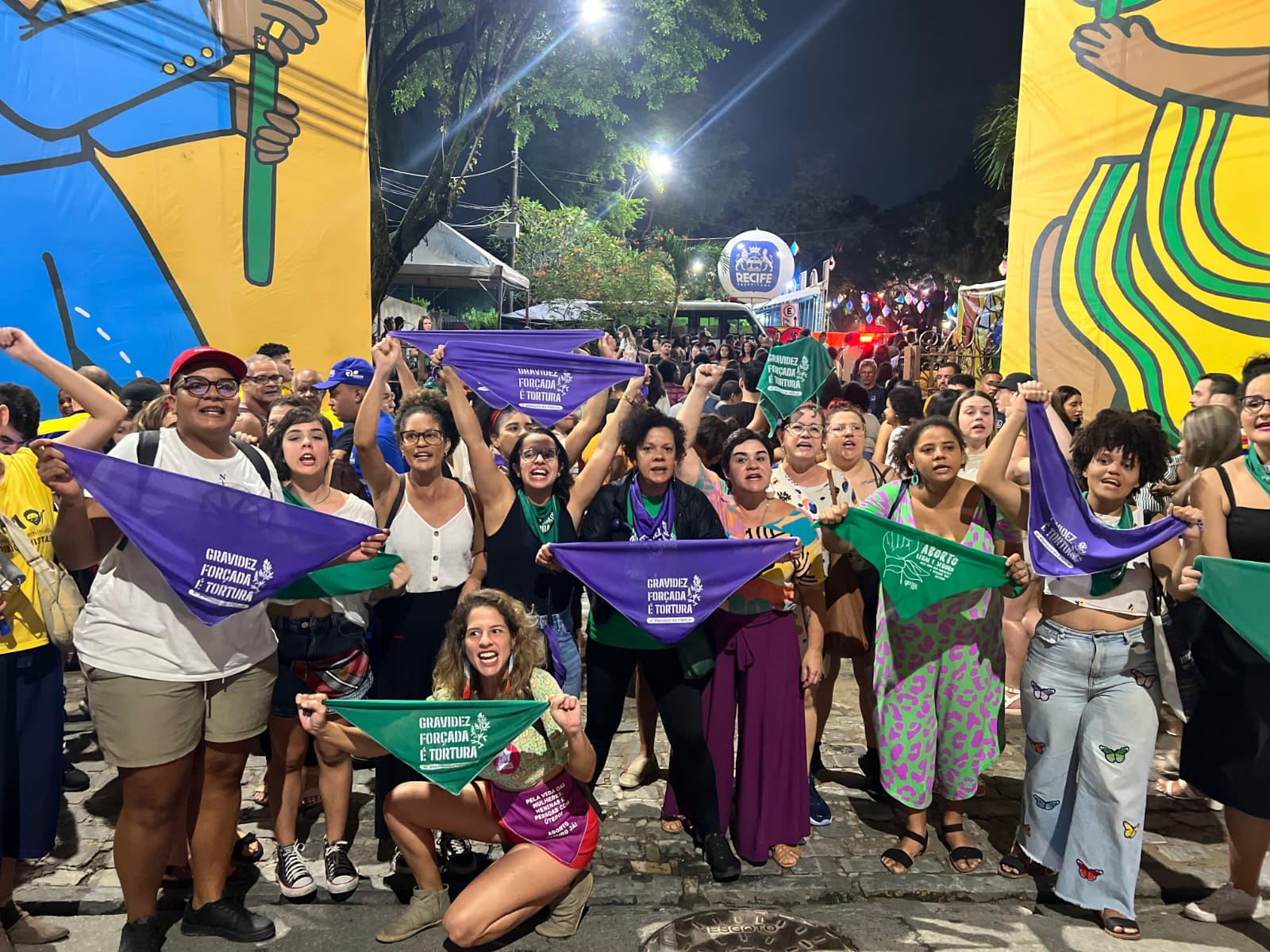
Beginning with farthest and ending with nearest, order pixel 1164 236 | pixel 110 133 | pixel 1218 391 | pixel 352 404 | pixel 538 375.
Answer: pixel 110 133 → pixel 1164 236 → pixel 352 404 → pixel 1218 391 → pixel 538 375

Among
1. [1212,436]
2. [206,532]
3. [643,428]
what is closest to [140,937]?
[206,532]

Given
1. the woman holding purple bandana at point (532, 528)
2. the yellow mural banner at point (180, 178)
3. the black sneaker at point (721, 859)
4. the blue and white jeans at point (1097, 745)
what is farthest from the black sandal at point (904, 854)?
the yellow mural banner at point (180, 178)

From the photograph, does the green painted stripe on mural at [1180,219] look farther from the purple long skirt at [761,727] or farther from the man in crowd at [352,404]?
the man in crowd at [352,404]

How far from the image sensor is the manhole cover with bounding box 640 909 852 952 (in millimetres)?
3668

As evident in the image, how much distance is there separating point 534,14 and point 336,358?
33.6 feet

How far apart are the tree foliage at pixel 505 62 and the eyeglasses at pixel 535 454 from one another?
10.9 metres

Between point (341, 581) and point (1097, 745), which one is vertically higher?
point (341, 581)

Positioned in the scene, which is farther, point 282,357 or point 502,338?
point 282,357

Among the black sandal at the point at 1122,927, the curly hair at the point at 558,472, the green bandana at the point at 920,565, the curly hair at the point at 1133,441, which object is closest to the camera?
the black sandal at the point at 1122,927

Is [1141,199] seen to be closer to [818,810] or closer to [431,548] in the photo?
[818,810]

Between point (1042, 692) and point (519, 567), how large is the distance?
2.41 metres

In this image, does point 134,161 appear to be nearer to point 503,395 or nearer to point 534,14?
point 503,395

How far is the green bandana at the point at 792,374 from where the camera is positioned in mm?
7297

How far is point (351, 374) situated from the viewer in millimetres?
6336
